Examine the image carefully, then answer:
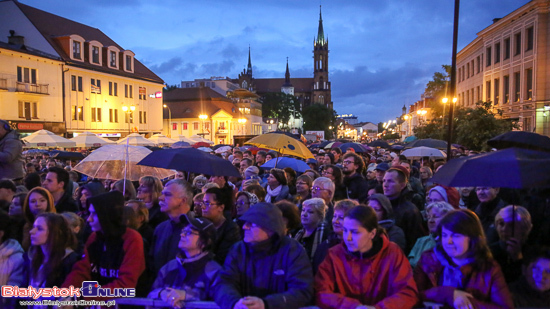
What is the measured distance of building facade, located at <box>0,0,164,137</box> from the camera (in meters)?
31.3

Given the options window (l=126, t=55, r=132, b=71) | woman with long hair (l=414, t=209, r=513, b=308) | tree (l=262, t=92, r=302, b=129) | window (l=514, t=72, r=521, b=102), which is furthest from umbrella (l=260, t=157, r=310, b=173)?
tree (l=262, t=92, r=302, b=129)

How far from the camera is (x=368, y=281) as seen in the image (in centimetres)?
345

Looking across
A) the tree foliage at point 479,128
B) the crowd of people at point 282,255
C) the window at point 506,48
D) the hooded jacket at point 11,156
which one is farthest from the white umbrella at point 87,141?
the window at point 506,48

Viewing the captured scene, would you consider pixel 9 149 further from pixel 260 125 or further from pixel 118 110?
pixel 260 125

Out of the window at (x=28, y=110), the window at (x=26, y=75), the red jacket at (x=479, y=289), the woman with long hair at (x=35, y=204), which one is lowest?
the red jacket at (x=479, y=289)

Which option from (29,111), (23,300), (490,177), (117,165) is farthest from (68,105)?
(490,177)

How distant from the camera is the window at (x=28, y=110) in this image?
31731 millimetres

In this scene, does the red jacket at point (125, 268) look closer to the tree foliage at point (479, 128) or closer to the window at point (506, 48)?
the tree foliage at point (479, 128)

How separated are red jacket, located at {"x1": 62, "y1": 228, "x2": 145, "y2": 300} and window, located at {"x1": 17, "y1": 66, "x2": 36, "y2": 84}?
33253mm

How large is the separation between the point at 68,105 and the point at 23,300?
36382mm

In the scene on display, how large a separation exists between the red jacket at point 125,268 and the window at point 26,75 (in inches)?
1309

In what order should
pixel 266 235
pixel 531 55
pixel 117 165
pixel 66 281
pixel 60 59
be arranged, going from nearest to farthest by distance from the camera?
pixel 266 235, pixel 66 281, pixel 117 165, pixel 531 55, pixel 60 59

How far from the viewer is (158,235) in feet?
14.4

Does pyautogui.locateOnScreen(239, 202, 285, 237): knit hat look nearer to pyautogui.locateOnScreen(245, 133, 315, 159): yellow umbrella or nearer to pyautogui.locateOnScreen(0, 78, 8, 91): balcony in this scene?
pyautogui.locateOnScreen(245, 133, 315, 159): yellow umbrella
